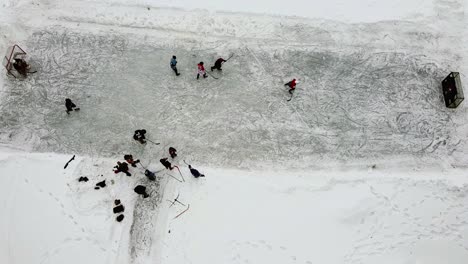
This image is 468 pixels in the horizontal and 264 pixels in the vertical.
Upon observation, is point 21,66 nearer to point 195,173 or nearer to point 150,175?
point 150,175

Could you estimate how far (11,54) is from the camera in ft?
47.9

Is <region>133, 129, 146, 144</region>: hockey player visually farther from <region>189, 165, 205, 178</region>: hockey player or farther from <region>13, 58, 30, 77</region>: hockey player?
<region>13, 58, 30, 77</region>: hockey player

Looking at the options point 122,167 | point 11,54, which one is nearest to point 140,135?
point 122,167

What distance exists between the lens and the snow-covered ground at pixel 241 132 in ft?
39.7

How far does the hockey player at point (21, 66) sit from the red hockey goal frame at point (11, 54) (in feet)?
1.10

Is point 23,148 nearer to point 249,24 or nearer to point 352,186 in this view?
point 249,24

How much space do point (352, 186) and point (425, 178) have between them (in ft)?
7.44

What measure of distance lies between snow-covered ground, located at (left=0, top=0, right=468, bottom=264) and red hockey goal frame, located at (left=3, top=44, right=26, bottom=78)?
39 cm

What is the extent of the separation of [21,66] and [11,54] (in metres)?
0.71

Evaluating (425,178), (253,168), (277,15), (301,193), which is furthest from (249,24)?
(425,178)

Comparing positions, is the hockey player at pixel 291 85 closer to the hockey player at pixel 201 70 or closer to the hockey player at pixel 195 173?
the hockey player at pixel 201 70

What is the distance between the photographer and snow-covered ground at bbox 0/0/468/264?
12.1m

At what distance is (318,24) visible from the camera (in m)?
15.2

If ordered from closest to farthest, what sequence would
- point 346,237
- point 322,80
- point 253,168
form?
point 346,237 → point 253,168 → point 322,80
